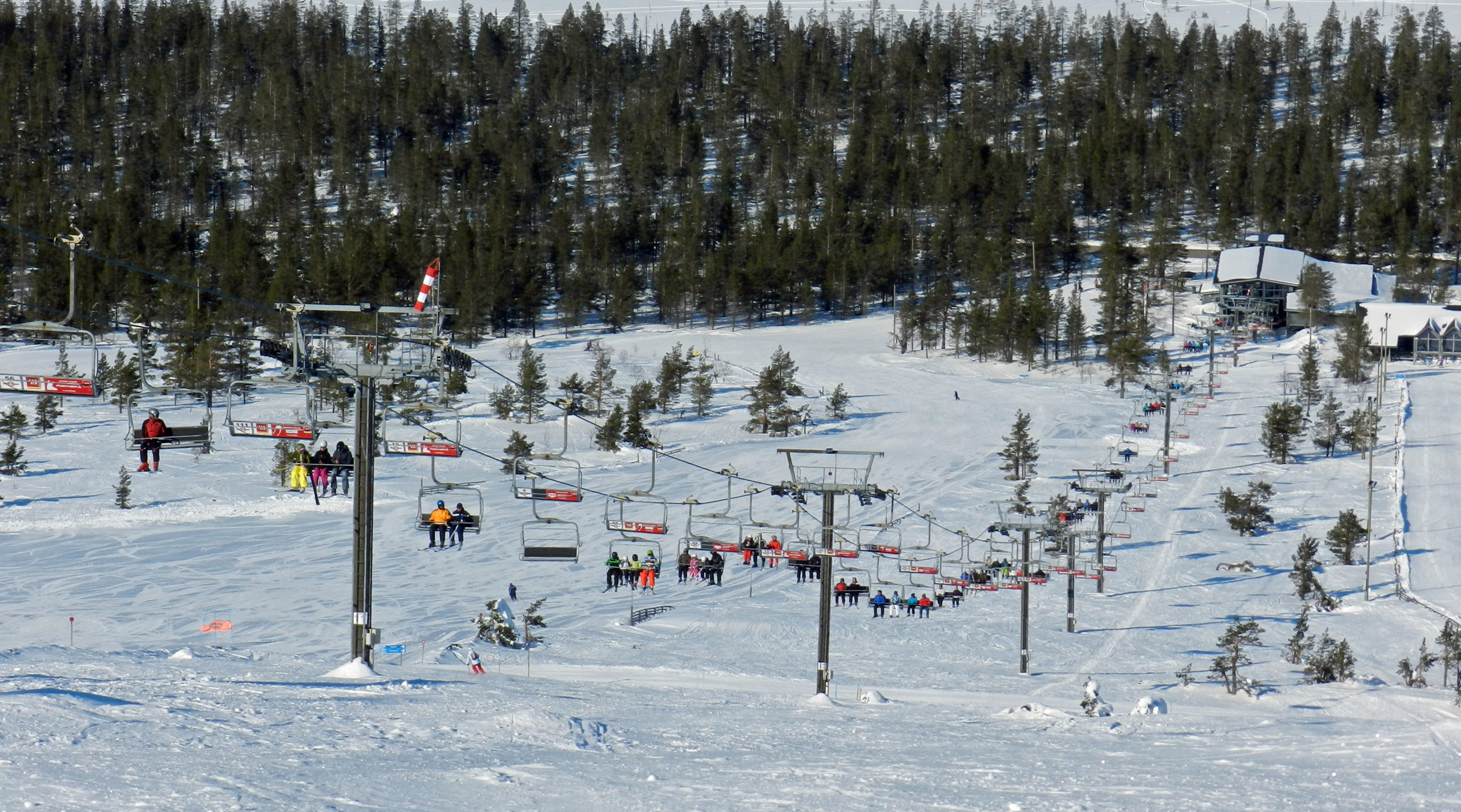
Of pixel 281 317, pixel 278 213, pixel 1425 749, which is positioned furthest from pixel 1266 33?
pixel 1425 749

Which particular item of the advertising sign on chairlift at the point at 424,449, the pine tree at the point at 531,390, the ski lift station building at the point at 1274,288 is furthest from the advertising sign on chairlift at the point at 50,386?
the ski lift station building at the point at 1274,288

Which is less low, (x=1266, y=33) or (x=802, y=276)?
(x=1266, y=33)

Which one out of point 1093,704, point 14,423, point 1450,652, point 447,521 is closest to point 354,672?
point 447,521

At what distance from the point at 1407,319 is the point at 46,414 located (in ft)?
214

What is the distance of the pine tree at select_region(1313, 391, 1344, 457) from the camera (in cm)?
5691

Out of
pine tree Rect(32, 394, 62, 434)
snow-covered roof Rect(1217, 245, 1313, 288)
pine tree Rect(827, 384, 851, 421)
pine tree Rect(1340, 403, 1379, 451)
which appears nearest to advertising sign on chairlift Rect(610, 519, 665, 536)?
pine tree Rect(827, 384, 851, 421)

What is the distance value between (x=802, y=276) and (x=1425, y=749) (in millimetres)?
72951

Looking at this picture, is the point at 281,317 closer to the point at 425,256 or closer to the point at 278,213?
the point at 425,256

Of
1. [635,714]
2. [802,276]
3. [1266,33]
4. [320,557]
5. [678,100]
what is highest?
[1266,33]

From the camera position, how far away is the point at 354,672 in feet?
63.2

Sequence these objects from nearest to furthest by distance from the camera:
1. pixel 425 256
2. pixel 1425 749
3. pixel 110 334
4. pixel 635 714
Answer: pixel 1425 749, pixel 635 714, pixel 110 334, pixel 425 256

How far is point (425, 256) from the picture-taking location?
8819 centimetres

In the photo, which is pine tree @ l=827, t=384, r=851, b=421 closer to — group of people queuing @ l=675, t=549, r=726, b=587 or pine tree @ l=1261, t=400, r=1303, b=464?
pine tree @ l=1261, t=400, r=1303, b=464

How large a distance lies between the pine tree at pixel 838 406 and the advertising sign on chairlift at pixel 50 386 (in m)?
47.8
